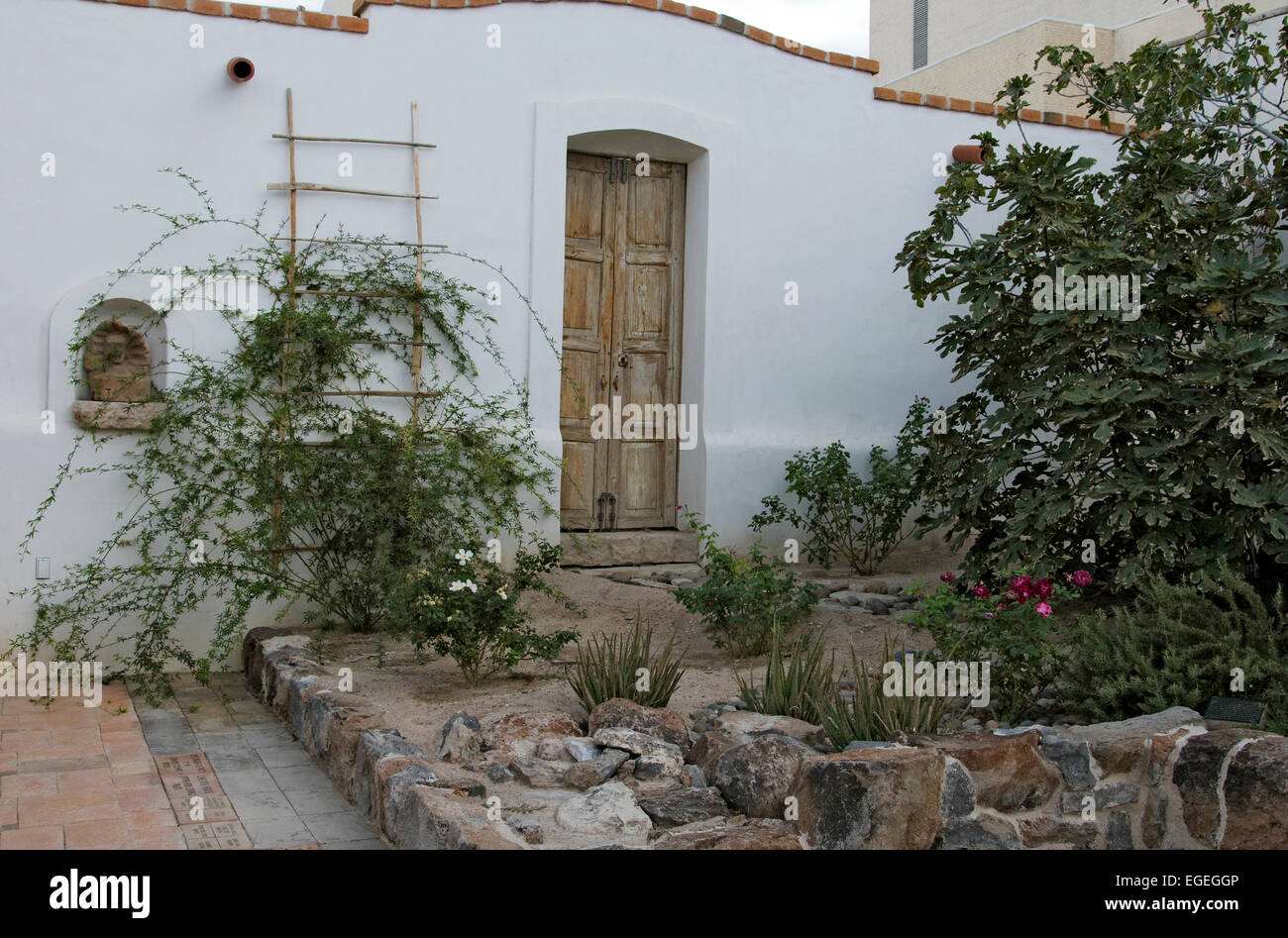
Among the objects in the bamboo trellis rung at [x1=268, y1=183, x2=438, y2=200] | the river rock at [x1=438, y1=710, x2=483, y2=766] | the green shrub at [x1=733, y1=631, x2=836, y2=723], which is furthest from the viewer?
the bamboo trellis rung at [x1=268, y1=183, x2=438, y2=200]

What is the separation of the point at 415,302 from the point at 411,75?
1354 mm

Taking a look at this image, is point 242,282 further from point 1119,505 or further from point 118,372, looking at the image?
point 1119,505

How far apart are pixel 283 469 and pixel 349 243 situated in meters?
1.38

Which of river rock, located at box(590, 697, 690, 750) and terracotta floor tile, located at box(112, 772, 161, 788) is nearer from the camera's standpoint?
terracotta floor tile, located at box(112, 772, 161, 788)

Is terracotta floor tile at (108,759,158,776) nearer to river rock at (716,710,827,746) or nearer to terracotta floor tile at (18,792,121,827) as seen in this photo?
terracotta floor tile at (18,792,121,827)

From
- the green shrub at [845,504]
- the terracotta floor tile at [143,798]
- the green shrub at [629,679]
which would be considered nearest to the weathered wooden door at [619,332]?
the green shrub at [845,504]

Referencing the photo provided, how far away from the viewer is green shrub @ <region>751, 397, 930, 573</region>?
765cm

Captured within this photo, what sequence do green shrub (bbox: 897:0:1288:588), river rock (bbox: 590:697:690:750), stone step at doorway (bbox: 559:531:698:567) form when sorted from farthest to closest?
stone step at doorway (bbox: 559:531:698:567) < green shrub (bbox: 897:0:1288:588) < river rock (bbox: 590:697:690:750)

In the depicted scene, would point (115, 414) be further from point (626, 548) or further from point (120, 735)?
point (626, 548)

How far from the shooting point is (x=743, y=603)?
19.0 ft

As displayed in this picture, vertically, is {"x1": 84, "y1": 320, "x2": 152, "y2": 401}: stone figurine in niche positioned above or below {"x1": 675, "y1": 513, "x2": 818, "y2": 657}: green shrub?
above

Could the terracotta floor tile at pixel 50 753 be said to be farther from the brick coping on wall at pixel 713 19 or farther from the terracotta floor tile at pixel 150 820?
the brick coping on wall at pixel 713 19

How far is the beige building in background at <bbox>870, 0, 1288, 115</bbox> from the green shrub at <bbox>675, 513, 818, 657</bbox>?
803 cm

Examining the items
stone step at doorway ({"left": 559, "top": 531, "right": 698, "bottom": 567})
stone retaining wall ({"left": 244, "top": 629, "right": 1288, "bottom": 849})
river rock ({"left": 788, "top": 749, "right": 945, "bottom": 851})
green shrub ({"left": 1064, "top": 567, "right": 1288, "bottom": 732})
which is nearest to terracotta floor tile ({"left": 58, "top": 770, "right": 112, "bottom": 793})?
stone retaining wall ({"left": 244, "top": 629, "right": 1288, "bottom": 849})
